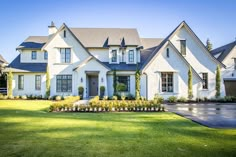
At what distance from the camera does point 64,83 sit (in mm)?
23281

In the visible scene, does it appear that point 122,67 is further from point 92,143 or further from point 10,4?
point 92,143

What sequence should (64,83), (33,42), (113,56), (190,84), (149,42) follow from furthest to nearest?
(149,42) → (33,42) → (113,56) → (64,83) → (190,84)

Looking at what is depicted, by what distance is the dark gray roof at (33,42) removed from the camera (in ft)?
84.0

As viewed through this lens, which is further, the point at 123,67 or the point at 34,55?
the point at 34,55

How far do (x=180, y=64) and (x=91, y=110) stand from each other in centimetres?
1232

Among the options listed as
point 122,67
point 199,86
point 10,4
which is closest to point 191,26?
point 199,86

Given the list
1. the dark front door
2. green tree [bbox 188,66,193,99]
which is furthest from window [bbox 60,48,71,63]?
green tree [bbox 188,66,193,99]

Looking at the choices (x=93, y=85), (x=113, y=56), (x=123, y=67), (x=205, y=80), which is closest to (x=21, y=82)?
(x=93, y=85)

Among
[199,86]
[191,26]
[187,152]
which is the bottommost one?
[187,152]

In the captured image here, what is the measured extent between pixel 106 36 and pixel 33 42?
34.3 feet

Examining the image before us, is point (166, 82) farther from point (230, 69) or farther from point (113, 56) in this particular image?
point (230, 69)

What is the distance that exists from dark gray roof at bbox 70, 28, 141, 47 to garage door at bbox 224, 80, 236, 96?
1283 centimetres

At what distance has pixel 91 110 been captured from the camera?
1256cm

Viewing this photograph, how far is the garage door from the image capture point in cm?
2463
